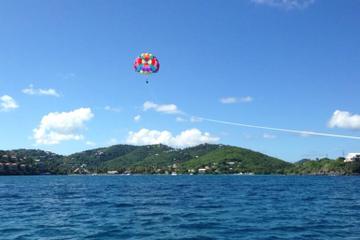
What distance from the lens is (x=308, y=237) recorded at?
1334 inches

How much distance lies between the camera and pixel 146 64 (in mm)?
61625

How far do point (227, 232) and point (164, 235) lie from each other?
181 inches

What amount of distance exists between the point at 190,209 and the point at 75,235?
765 inches

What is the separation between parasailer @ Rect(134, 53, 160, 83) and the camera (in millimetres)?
61156

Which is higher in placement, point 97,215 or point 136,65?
point 136,65

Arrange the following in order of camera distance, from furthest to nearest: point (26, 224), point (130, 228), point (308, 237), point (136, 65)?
point (136, 65) → point (26, 224) → point (130, 228) → point (308, 237)

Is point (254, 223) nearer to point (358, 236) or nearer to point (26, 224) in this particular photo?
point (358, 236)

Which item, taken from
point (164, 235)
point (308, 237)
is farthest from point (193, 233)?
point (308, 237)

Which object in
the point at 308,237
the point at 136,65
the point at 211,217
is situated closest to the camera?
the point at 308,237

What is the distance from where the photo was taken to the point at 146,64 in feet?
202

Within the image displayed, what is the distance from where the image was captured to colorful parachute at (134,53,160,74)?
61203 millimetres

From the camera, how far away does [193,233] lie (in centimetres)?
3541

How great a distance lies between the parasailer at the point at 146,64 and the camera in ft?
201

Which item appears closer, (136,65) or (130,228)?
(130,228)
